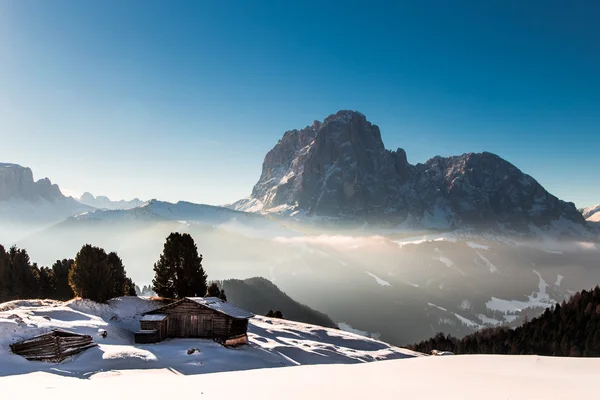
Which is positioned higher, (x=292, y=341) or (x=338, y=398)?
(x=338, y=398)

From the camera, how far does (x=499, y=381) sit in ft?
39.1

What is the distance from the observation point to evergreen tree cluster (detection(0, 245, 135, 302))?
55875 mm

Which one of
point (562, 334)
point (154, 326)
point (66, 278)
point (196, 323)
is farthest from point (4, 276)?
point (562, 334)

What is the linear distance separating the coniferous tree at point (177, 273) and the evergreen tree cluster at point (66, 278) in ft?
25.8

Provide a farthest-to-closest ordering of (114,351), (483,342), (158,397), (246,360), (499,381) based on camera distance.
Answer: (483,342) → (246,360) → (114,351) → (499,381) → (158,397)

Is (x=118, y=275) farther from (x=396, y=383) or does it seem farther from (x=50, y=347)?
(x=396, y=383)

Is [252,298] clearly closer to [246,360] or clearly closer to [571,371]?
[246,360]

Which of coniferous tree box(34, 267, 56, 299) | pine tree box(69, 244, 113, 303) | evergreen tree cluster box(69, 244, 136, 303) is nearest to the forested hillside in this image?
coniferous tree box(34, 267, 56, 299)

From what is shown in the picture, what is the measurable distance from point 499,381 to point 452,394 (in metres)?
2.60

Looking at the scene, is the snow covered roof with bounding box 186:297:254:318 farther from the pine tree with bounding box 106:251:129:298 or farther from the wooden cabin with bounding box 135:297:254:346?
the pine tree with bounding box 106:251:129:298

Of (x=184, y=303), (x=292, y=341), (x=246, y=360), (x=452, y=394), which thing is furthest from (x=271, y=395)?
(x=292, y=341)

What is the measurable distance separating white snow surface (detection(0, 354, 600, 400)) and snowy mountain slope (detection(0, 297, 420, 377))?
17.6 meters

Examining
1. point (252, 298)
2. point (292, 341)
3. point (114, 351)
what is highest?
point (114, 351)

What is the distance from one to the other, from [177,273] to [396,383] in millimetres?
60889
